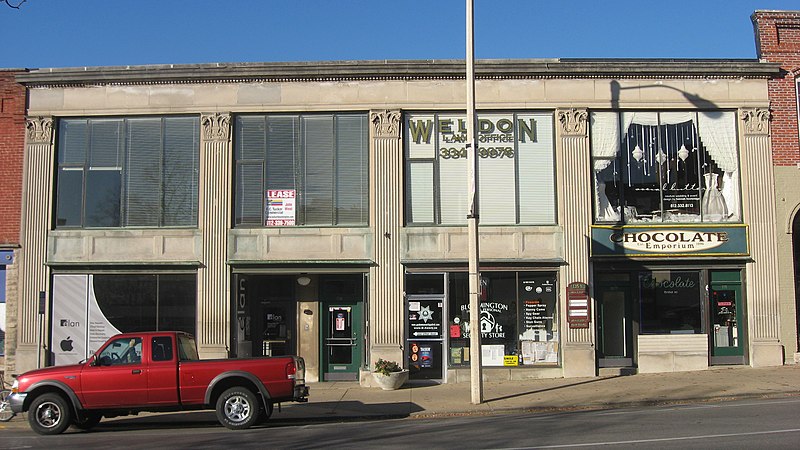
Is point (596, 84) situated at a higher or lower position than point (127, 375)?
higher

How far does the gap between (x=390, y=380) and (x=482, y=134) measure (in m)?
7.09

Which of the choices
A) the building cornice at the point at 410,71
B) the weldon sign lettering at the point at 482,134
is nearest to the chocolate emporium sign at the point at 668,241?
the weldon sign lettering at the point at 482,134

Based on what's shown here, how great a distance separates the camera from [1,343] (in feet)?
67.8

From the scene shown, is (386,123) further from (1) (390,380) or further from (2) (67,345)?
(2) (67,345)

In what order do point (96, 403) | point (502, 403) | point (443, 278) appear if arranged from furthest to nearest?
point (443, 278)
point (502, 403)
point (96, 403)

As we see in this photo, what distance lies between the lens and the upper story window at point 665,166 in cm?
2036

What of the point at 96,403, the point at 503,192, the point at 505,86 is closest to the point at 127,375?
the point at 96,403

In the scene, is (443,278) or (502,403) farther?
(443,278)

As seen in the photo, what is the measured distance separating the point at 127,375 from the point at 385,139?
31.6 ft

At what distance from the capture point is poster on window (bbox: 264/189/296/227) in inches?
801

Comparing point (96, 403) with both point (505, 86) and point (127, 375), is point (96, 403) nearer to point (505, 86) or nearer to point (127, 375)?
point (127, 375)

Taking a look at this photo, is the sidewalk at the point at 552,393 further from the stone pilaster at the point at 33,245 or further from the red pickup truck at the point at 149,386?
the stone pilaster at the point at 33,245

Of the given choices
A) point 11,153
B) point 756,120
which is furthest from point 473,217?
point 11,153

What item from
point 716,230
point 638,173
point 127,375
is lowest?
point 127,375
